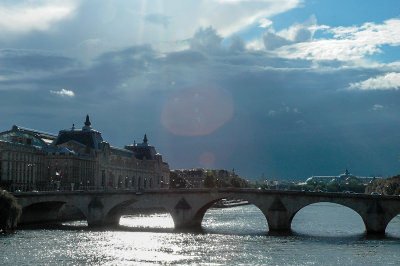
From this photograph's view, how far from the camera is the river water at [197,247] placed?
251 ft

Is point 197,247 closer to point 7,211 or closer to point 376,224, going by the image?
point 7,211

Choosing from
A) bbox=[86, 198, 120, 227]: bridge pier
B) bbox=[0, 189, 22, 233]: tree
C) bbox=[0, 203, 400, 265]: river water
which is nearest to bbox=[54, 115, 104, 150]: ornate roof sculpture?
bbox=[86, 198, 120, 227]: bridge pier

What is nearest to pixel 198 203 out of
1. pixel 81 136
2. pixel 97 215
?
pixel 97 215

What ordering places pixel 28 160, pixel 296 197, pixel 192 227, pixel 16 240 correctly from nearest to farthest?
1. pixel 16 240
2. pixel 296 197
3. pixel 192 227
4. pixel 28 160

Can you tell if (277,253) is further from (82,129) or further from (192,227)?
(82,129)

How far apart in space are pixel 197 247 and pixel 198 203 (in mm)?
31538

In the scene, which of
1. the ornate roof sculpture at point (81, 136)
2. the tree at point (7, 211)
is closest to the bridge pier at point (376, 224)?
the tree at point (7, 211)

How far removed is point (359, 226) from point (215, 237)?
37.5 m

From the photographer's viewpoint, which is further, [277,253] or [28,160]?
[28,160]

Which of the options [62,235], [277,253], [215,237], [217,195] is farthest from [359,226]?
[62,235]

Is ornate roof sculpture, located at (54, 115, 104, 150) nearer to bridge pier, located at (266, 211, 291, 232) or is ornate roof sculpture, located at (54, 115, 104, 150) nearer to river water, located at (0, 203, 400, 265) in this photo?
river water, located at (0, 203, 400, 265)

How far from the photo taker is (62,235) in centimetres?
10356

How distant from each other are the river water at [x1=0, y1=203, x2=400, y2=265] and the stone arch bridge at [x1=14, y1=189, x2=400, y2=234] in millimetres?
3543

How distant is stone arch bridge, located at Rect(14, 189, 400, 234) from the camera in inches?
4183
